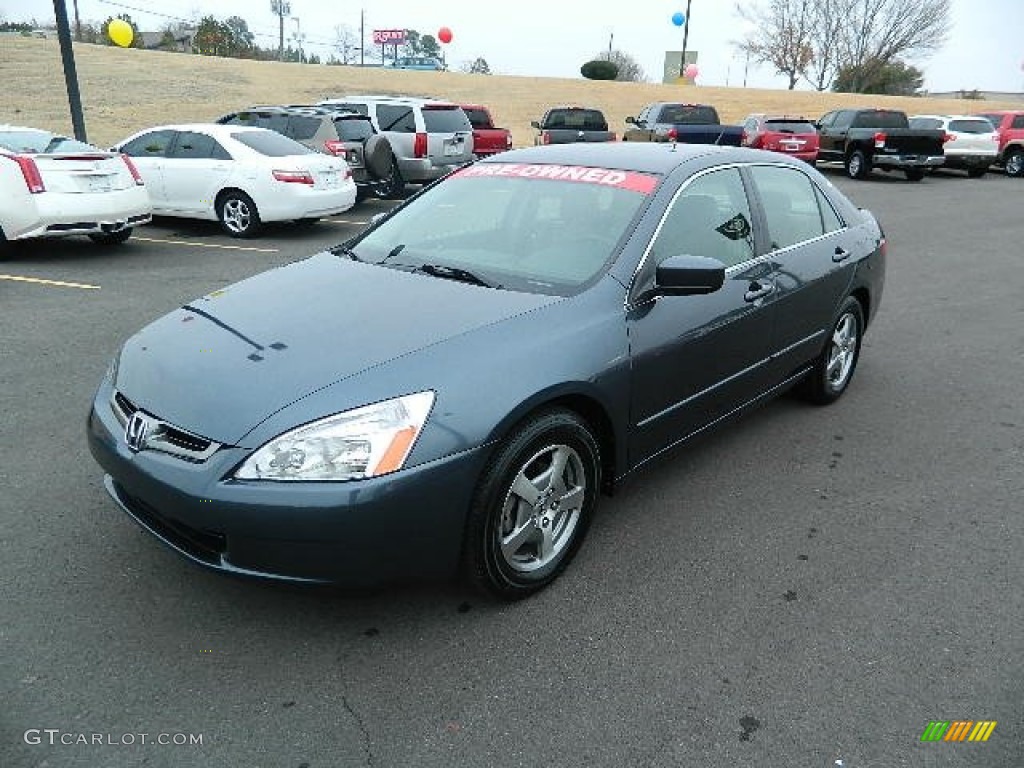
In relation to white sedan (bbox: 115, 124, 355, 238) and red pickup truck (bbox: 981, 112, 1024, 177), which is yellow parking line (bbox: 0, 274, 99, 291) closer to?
white sedan (bbox: 115, 124, 355, 238)

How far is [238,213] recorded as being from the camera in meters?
10.7

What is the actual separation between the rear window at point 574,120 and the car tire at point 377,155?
845cm

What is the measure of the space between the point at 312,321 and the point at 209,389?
1.68 ft

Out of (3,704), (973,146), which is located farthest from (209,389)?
(973,146)

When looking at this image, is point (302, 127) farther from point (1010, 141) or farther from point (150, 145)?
point (1010, 141)

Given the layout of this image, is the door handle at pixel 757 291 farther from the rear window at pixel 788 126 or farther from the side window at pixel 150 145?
the rear window at pixel 788 126

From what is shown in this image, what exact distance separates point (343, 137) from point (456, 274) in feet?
33.5

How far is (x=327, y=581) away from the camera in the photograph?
8.28 ft

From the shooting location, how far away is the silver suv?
1390 centimetres

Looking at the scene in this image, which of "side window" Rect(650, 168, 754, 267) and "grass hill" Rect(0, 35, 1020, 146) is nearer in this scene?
"side window" Rect(650, 168, 754, 267)

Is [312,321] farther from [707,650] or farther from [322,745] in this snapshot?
[707,650]

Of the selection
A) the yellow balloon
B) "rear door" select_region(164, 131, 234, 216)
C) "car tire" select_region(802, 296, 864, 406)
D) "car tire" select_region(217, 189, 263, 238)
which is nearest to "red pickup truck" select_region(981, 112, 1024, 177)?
"car tire" select_region(217, 189, 263, 238)

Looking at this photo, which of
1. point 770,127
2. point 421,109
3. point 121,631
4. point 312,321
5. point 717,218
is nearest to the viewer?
point 121,631

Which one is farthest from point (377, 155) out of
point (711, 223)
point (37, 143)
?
point (711, 223)
